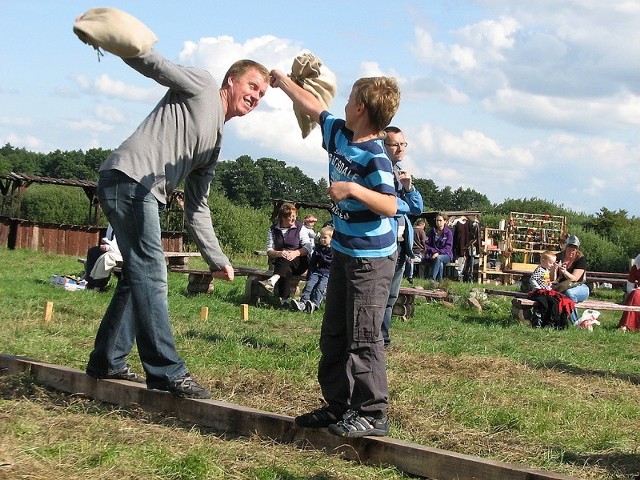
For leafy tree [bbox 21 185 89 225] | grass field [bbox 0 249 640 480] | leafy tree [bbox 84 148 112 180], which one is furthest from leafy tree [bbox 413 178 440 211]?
grass field [bbox 0 249 640 480]

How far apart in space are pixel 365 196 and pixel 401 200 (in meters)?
3.97

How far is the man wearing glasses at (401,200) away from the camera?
317 inches

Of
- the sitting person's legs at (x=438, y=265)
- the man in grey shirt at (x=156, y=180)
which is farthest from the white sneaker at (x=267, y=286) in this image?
the sitting person's legs at (x=438, y=265)

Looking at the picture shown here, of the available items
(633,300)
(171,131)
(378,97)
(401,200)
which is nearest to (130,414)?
(171,131)

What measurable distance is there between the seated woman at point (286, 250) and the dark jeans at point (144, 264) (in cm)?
950

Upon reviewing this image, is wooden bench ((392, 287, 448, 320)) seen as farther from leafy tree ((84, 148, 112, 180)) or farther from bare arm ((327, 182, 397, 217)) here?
leafy tree ((84, 148, 112, 180))

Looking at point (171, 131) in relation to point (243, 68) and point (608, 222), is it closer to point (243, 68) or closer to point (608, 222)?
point (243, 68)

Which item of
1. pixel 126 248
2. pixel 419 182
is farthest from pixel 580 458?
pixel 419 182

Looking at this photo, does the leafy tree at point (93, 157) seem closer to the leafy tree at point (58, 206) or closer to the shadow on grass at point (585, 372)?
the leafy tree at point (58, 206)

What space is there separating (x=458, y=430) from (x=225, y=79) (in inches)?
104

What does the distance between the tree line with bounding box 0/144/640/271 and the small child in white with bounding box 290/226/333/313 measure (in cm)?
1743

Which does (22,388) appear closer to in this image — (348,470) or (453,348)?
(348,470)

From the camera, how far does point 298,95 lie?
216 inches

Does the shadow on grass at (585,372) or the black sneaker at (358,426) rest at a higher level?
the black sneaker at (358,426)
